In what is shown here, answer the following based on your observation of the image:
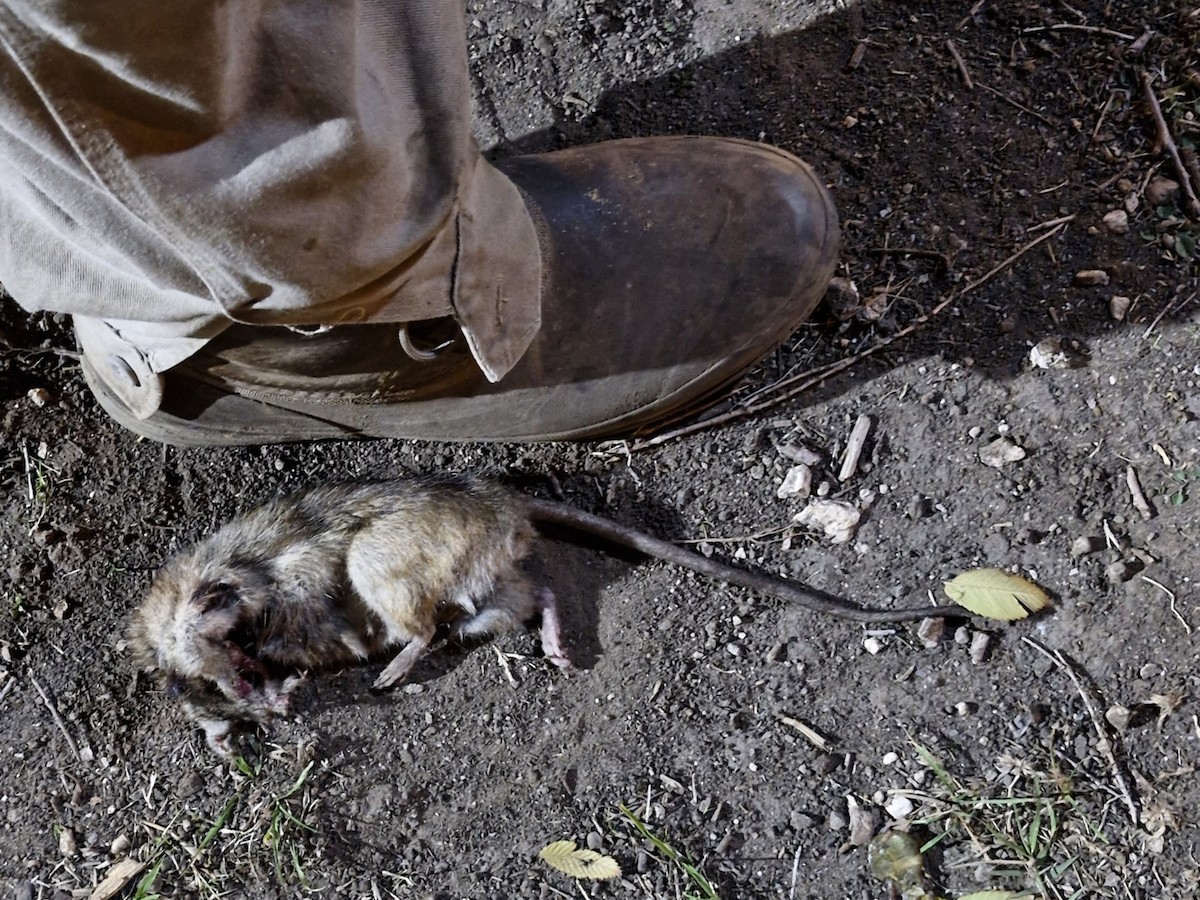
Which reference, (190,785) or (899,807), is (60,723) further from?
(899,807)

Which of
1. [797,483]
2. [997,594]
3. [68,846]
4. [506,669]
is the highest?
[797,483]

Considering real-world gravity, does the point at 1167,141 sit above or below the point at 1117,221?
above

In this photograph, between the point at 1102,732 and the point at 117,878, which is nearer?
the point at 1102,732

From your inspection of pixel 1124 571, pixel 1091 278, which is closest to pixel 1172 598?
pixel 1124 571

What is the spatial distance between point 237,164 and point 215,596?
5.58 ft

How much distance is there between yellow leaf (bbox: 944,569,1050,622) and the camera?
2.60 meters

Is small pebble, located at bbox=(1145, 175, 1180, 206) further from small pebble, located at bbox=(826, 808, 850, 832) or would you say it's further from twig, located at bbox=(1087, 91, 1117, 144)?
small pebble, located at bbox=(826, 808, 850, 832)

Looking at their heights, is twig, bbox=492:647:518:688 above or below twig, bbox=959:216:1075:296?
below

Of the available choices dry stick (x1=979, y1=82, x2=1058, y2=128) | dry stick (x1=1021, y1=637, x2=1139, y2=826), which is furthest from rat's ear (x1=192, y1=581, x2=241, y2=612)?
dry stick (x1=979, y1=82, x2=1058, y2=128)

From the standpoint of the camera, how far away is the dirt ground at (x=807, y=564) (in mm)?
2600

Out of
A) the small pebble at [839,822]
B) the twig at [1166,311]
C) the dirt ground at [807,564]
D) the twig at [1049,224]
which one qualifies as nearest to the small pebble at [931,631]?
the dirt ground at [807,564]

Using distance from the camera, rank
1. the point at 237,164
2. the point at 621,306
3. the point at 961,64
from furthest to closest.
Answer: the point at 961,64
the point at 621,306
the point at 237,164

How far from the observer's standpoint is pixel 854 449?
9.00ft

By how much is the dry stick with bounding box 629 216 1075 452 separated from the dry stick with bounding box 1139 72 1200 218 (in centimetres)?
31
